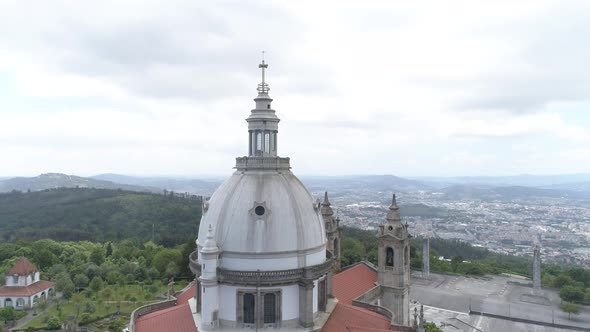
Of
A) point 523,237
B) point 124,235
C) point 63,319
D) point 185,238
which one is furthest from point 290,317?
point 523,237

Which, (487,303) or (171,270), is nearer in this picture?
(487,303)

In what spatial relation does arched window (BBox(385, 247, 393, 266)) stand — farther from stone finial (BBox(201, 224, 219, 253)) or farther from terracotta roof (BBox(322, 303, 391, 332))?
stone finial (BBox(201, 224, 219, 253))

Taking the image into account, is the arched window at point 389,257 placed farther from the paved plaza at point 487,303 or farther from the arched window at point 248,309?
the arched window at point 248,309

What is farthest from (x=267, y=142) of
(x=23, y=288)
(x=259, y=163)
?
(x=23, y=288)

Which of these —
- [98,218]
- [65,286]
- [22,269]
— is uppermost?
[22,269]

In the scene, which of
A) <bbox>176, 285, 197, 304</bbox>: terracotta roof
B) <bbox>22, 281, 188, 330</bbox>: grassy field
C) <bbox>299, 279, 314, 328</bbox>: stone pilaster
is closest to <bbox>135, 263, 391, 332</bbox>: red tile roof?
<bbox>299, 279, 314, 328</bbox>: stone pilaster

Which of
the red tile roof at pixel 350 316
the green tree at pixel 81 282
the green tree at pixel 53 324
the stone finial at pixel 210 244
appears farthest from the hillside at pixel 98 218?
the stone finial at pixel 210 244

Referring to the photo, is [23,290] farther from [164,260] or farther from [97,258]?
[164,260]
